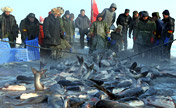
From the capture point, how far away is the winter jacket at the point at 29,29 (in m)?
12.0

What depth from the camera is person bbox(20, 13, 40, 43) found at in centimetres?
1198

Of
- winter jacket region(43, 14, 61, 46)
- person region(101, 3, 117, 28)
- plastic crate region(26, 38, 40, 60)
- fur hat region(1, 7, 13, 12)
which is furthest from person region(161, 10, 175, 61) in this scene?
fur hat region(1, 7, 13, 12)

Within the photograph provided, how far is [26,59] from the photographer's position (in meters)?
11.2

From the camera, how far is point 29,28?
12062mm

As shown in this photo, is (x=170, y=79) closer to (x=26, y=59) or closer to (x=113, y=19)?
(x=26, y=59)

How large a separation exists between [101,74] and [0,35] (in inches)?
276

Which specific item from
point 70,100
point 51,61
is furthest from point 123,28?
point 70,100

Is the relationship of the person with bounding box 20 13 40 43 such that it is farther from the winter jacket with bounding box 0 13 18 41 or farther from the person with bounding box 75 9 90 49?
the person with bounding box 75 9 90 49

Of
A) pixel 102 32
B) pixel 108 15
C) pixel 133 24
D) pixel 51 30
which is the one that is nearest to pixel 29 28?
pixel 51 30

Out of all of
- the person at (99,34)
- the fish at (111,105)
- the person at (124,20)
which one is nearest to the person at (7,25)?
the person at (99,34)

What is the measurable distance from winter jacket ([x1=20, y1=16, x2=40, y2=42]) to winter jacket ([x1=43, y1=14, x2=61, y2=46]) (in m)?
0.89

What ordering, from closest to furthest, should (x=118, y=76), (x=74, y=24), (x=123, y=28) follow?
(x=118, y=76)
(x=123, y=28)
(x=74, y=24)

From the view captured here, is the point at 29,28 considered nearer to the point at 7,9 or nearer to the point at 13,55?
the point at 7,9

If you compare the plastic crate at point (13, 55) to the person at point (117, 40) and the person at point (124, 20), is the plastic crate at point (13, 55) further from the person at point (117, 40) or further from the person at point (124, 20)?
the person at point (124, 20)
